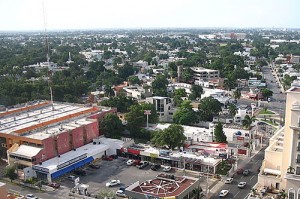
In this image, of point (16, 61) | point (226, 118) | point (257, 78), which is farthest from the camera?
point (16, 61)

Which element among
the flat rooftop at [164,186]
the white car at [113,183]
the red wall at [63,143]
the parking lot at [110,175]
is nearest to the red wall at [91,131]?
the red wall at [63,143]

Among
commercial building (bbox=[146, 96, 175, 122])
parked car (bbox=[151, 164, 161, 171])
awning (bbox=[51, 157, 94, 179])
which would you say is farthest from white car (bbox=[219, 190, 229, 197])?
commercial building (bbox=[146, 96, 175, 122])

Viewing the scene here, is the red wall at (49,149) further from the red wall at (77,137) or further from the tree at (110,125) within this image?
the tree at (110,125)

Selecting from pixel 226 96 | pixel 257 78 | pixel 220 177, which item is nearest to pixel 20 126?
pixel 220 177

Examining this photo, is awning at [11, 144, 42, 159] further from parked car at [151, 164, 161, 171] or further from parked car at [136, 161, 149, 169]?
parked car at [151, 164, 161, 171]

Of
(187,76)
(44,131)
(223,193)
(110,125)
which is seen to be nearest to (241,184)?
(223,193)

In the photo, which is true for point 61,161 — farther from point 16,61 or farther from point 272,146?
point 16,61
